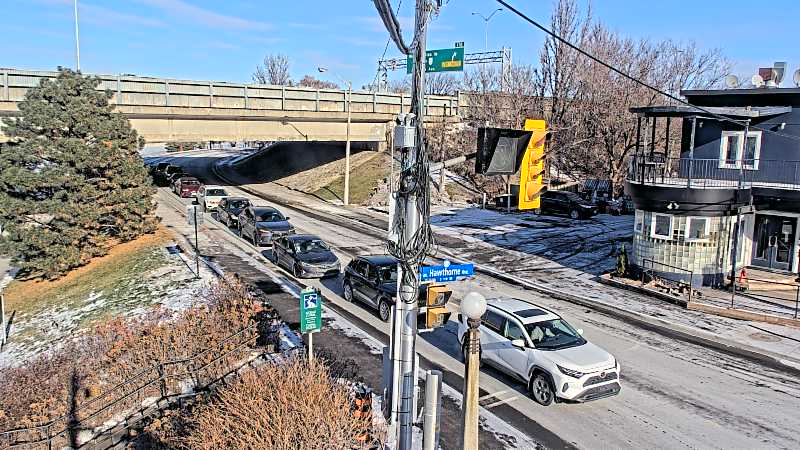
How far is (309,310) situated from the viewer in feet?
38.0

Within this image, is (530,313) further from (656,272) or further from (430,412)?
(656,272)

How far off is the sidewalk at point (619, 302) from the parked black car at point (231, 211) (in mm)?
7506

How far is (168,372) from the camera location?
47.3ft

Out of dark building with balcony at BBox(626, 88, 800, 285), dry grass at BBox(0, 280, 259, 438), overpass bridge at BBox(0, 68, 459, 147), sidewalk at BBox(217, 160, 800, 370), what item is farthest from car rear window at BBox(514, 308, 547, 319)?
overpass bridge at BBox(0, 68, 459, 147)

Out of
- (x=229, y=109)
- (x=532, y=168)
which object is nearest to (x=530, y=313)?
(x=532, y=168)

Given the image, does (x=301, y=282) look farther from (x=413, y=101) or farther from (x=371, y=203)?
(x=371, y=203)

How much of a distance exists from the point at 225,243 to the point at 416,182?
22.1 metres

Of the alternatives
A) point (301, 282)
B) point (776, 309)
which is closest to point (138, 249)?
point (301, 282)

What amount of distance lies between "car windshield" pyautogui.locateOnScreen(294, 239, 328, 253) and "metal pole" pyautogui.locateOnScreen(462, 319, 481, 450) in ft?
52.7

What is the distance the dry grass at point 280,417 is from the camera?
9273 millimetres

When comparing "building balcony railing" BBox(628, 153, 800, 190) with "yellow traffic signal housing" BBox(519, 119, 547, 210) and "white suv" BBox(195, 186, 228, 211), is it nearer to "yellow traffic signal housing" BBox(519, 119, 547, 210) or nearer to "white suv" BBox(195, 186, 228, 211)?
"yellow traffic signal housing" BBox(519, 119, 547, 210)

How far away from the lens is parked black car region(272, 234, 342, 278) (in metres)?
22.1

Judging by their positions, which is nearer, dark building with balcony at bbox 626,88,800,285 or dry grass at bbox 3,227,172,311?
dark building with balcony at bbox 626,88,800,285

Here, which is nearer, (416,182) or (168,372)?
(416,182)
